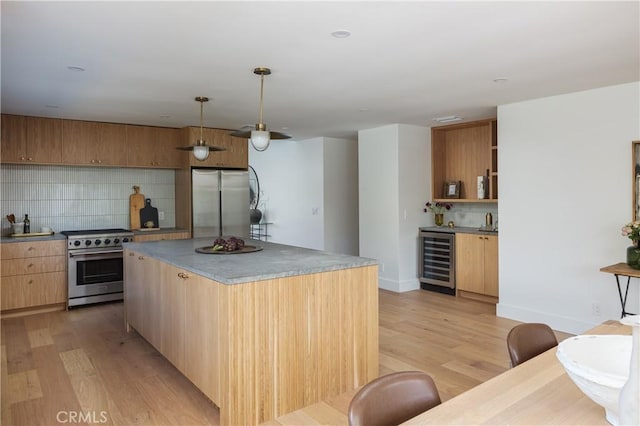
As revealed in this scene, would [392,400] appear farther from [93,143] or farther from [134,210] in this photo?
[134,210]

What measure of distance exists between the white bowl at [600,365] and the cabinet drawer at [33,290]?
5.34m

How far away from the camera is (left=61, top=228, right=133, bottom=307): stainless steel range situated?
16.6ft

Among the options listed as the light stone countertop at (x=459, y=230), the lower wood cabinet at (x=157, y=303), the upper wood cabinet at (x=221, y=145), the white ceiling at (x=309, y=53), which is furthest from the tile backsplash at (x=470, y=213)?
the lower wood cabinet at (x=157, y=303)

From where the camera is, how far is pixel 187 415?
262 cm

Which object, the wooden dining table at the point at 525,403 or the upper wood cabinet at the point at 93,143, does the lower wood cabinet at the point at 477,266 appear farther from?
the upper wood cabinet at the point at 93,143

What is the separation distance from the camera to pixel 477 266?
5.39 m

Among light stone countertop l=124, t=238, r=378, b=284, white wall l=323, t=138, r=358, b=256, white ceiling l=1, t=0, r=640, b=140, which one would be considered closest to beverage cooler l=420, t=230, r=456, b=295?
white wall l=323, t=138, r=358, b=256

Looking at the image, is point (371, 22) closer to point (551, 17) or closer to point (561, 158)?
point (551, 17)

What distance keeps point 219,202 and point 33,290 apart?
244 centimetres

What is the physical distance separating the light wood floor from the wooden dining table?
148 cm

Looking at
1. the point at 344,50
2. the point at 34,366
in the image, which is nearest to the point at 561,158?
the point at 344,50

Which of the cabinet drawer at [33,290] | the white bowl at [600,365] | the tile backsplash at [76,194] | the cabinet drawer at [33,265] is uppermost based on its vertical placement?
the tile backsplash at [76,194]

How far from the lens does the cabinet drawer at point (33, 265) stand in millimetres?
4727

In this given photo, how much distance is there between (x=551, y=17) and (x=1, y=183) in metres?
5.81
